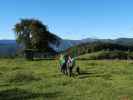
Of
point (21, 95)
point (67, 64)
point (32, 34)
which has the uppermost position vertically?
point (32, 34)

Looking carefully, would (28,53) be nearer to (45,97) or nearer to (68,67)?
(68,67)

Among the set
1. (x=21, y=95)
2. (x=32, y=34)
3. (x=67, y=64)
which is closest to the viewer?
(x=21, y=95)

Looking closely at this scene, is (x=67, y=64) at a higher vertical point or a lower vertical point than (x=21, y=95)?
higher

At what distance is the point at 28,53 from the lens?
54.9 m

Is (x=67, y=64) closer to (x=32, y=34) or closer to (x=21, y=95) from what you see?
(x=21, y=95)

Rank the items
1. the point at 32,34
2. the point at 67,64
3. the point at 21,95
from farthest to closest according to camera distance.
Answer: the point at 32,34 < the point at 67,64 < the point at 21,95

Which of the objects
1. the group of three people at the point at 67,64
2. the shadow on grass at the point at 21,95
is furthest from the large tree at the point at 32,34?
the shadow on grass at the point at 21,95

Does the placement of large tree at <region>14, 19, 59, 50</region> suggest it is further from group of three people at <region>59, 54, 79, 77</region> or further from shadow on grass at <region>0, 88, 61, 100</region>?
shadow on grass at <region>0, 88, 61, 100</region>

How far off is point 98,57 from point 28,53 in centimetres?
935

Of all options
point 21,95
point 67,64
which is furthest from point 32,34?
point 21,95

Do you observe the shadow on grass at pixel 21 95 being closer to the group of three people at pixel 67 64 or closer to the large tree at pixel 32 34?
the group of three people at pixel 67 64

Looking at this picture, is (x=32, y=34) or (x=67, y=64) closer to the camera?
(x=67, y=64)

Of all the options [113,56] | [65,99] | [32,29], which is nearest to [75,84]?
[65,99]

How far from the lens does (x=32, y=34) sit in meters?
66.7
